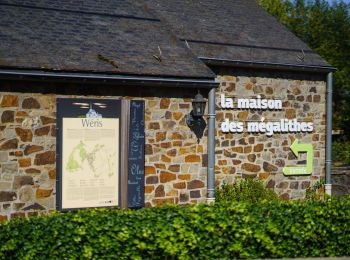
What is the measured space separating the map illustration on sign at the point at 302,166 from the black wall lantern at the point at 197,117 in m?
3.63

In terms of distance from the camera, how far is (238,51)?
17.1 metres

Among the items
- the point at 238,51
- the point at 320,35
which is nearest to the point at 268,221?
the point at 238,51

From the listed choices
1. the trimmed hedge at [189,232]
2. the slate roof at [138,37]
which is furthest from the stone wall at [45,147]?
the trimmed hedge at [189,232]

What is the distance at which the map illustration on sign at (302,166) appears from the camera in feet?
57.7

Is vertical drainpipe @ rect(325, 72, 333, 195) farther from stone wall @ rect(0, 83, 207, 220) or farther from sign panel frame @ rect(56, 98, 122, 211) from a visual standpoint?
sign panel frame @ rect(56, 98, 122, 211)

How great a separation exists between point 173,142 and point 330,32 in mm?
22744

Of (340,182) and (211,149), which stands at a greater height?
(211,149)

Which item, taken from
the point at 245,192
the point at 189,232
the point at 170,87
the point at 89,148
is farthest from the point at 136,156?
the point at 189,232

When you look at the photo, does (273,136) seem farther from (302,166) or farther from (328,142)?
(328,142)

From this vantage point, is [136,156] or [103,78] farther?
[136,156]

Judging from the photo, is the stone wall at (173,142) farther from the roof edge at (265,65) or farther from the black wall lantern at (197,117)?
the roof edge at (265,65)

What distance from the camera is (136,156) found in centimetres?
1385

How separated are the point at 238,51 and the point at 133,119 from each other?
14.6ft

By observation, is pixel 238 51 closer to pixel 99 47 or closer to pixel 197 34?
pixel 197 34
